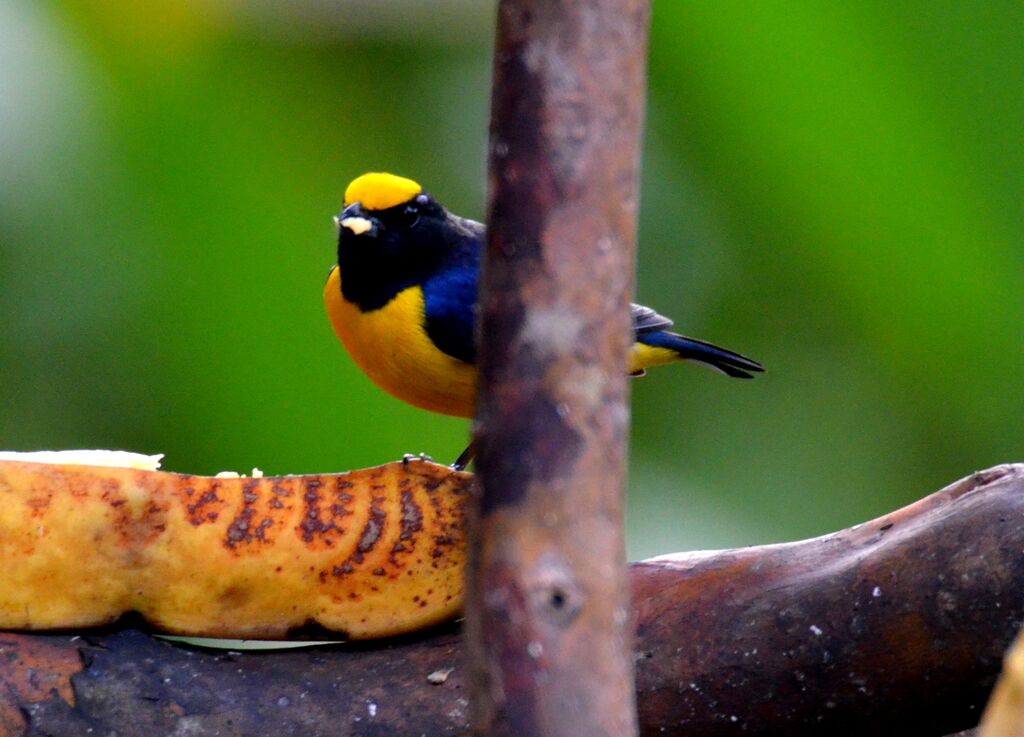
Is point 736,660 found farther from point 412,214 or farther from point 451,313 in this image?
point 412,214

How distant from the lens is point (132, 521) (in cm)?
183

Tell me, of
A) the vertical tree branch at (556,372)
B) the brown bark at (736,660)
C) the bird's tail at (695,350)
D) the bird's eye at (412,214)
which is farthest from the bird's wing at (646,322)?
the vertical tree branch at (556,372)

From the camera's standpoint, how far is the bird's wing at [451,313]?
2748mm

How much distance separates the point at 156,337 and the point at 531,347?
281 centimetres

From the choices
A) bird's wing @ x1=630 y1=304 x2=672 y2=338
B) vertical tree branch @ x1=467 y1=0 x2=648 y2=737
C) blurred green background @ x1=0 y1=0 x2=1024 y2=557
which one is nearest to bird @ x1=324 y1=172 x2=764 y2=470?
bird's wing @ x1=630 y1=304 x2=672 y2=338

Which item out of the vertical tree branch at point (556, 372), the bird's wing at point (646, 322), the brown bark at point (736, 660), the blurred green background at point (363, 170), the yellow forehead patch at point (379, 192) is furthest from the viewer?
the blurred green background at point (363, 170)

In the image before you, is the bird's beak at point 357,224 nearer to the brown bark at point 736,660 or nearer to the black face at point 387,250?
the black face at point 387,250

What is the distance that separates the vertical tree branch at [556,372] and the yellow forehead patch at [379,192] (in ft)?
6.09

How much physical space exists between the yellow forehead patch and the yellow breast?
21 cm

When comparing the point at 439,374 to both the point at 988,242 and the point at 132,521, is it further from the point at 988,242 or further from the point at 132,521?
the point at 988,242

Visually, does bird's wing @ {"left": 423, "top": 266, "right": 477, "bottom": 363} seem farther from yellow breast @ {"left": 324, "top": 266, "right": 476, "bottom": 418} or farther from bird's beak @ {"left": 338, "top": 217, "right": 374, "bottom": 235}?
bird's beak @ {"left": 338, "top": 217, "right": 374, "bottom": 235}

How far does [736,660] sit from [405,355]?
1.19 metres

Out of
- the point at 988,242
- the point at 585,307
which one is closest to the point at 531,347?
the point at 585,307

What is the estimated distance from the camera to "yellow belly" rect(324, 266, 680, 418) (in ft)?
9.07
